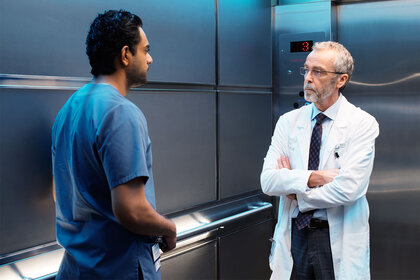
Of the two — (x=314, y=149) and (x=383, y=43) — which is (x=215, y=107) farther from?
(x=383, y=43)

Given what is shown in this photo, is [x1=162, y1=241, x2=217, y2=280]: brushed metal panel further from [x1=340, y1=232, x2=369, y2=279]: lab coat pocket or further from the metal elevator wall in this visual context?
[x1=340, y1=232, x2=369, y2=279]: lab coat pocket

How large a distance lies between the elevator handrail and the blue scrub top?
110cm

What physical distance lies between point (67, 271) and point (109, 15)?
2.90 feet

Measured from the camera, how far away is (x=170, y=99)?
2746mm

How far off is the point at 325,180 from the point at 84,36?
4.13ft

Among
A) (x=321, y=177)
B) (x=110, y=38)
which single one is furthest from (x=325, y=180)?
(x=110, y=38)

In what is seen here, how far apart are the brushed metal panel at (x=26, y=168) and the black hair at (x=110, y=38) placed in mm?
467

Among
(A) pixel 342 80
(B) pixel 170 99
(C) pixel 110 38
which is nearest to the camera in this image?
(C) pixel 110 38

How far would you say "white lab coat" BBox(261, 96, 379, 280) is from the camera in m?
2.21

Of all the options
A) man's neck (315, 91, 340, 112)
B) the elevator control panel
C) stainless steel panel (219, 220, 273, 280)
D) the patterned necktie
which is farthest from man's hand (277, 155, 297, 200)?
the elevator control panel

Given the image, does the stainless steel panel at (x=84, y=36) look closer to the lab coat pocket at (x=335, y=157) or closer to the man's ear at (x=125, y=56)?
the man's ear at (x=125, y=56)

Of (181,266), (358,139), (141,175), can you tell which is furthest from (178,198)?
(141,175)

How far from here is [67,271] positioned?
170 cm

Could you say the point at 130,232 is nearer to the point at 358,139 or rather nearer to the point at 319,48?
the point at 358,139
